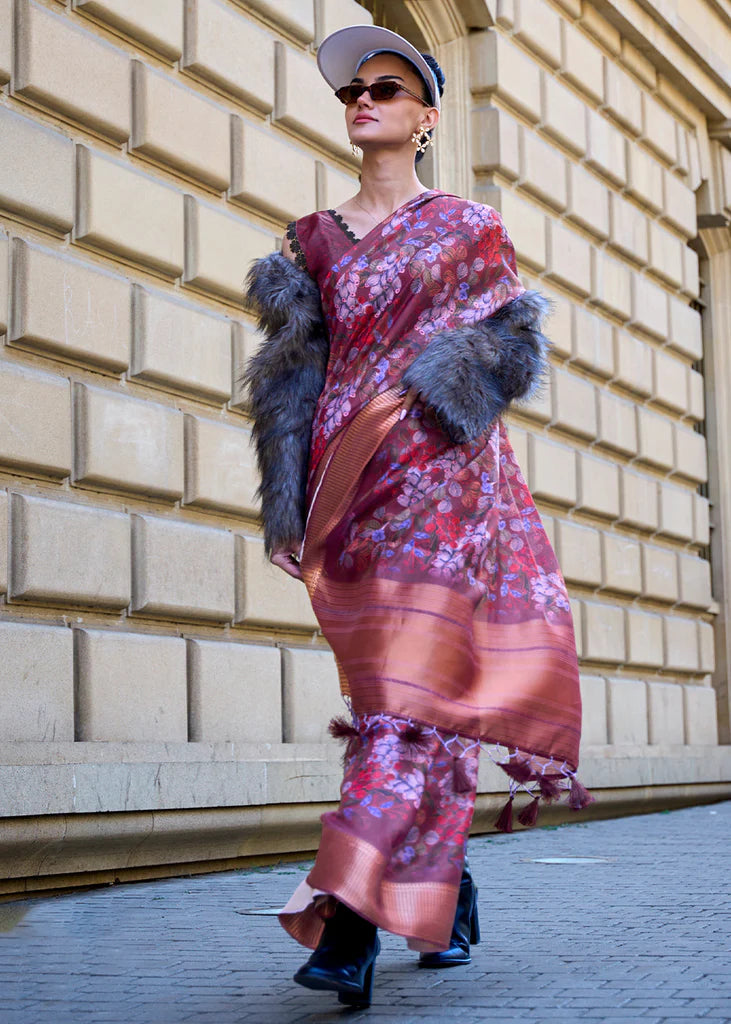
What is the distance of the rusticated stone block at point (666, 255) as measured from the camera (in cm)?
1266

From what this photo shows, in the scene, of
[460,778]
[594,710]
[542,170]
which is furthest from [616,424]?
[460,778]

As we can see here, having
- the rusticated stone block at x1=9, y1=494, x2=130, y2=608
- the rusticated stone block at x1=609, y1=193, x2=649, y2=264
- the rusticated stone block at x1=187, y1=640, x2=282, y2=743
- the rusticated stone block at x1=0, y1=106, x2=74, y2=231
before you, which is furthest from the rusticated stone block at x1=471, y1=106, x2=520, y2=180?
the rusticated stone block at x1=9, y1=494, x2=130, y2=608

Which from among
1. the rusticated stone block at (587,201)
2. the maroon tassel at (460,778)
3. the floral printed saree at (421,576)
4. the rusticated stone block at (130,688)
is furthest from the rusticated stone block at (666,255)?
the maroon tassel at (460,778)

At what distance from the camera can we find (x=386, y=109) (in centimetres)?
411

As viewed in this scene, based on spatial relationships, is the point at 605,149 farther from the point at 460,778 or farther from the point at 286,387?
the point at 460,778

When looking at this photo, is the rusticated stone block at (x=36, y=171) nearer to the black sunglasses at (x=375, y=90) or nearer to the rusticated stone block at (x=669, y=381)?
the black sunglasses at (x=375, y=90)

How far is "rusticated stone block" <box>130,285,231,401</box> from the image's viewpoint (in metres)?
6.80

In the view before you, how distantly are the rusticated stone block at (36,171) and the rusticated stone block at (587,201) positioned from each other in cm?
528

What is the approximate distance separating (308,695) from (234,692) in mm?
629

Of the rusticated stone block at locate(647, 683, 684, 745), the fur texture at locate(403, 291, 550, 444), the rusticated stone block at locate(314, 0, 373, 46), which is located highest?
the rusticated stone block at locate(314, 0, 373, 46)

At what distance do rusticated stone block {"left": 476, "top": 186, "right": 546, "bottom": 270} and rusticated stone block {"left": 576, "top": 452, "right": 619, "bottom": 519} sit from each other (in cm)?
141

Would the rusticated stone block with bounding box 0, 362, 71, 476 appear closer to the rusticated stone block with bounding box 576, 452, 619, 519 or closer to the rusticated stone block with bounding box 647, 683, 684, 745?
the rusticated stone block with bounding box 576, 452, 619, 519

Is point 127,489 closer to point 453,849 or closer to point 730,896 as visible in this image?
point 730,896

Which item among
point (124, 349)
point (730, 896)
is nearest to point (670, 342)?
point (124, 349)
